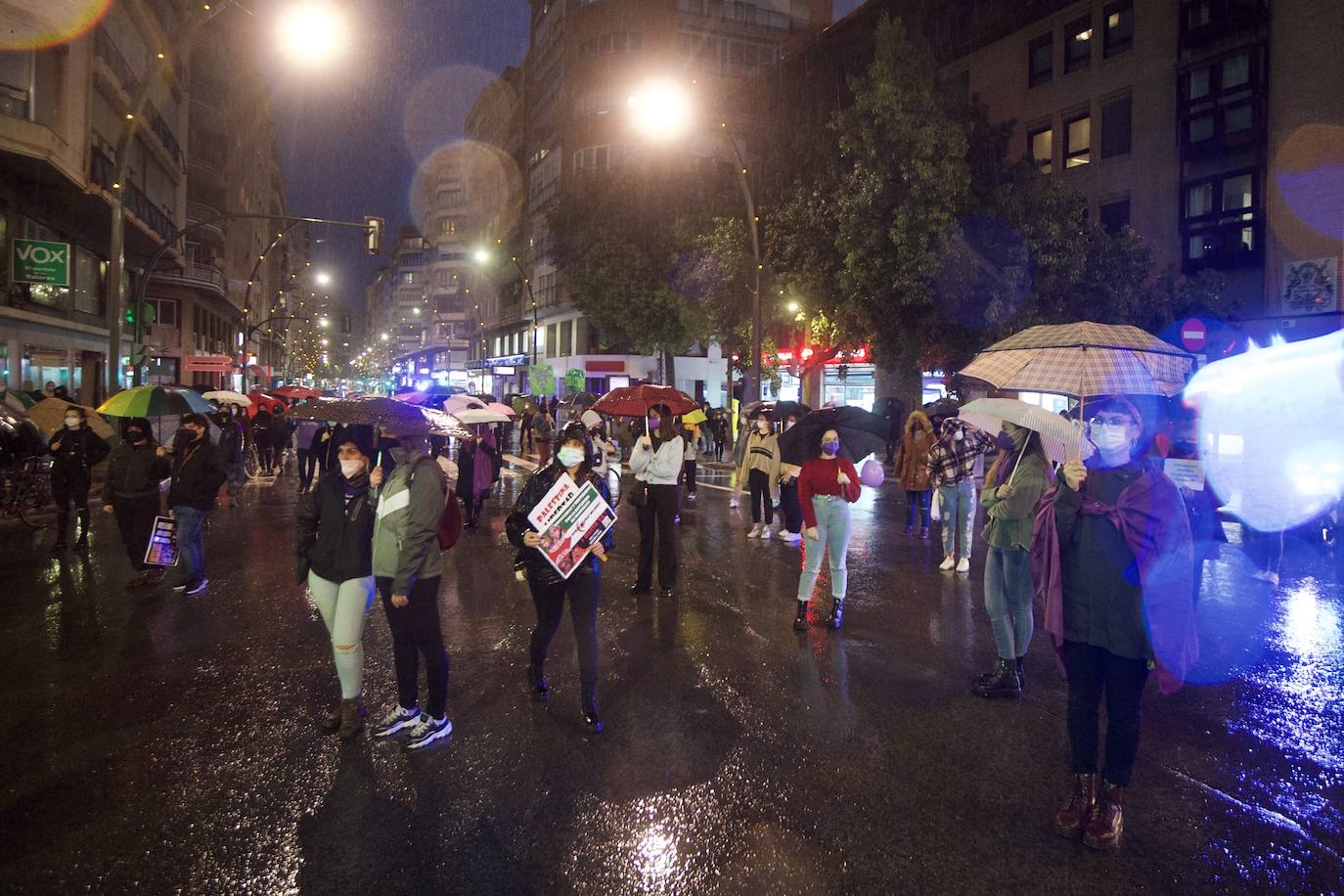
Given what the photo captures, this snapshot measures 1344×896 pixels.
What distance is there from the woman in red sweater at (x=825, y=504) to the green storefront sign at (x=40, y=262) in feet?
63.0

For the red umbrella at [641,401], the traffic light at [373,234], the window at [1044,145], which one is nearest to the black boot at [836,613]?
the red umbrella at [641,401]

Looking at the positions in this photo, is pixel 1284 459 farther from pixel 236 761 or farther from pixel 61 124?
pixel 61 124

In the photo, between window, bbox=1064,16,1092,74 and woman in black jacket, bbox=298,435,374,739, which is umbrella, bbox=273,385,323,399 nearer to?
woman in black jacket, bbox=298,435,374,739

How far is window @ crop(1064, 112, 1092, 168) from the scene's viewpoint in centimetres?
2550

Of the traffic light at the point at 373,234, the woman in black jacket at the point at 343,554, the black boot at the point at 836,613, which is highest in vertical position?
the traffic light at the point at 373,234

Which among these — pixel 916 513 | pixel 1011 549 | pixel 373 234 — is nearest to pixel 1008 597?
pixel 1011 549

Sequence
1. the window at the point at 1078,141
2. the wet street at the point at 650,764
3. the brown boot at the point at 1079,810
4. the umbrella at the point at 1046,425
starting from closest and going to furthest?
the wet street at the point at 650,764 → the brown boot at the point at 1079,810 → the umbrella at the point at 1046,425 → the window at the point at 1078,141

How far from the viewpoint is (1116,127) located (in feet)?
80.7

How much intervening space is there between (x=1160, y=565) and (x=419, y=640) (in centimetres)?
380

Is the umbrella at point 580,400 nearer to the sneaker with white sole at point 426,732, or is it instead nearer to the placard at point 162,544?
the placard at point 162,544

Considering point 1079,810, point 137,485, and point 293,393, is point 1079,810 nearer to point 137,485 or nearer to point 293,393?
point 137,485

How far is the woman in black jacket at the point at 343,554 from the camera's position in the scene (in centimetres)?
443

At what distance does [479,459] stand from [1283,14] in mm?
23507

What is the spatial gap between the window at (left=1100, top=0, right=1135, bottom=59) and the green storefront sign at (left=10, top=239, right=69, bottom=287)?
97.3ft
